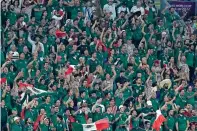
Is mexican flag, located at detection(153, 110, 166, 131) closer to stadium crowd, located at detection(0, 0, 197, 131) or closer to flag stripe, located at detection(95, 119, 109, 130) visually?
stadium crowd, located at detection(0, 0, 197, 131)

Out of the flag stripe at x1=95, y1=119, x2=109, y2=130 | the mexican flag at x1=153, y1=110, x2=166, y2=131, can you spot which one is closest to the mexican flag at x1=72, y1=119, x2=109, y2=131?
the flag stripe at x1=95, y1=119, x2=109, y2=130

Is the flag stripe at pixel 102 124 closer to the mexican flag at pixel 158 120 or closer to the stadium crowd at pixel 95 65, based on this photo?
the stadium crowd at pixel 95 65

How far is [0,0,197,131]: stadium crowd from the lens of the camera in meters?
35.4

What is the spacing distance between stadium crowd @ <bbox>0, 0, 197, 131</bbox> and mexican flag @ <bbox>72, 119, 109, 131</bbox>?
62 mm

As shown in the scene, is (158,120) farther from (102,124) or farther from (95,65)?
(95,65)

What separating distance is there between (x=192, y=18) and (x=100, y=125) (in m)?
7.34

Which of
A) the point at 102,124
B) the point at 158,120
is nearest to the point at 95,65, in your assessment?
the point at 102,124

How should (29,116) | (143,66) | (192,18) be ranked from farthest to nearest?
(192,18) → (143,66) → (29,116)

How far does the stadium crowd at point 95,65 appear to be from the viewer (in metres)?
35.4

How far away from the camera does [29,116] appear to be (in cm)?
3488

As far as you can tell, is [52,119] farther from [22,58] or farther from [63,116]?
[22,58]

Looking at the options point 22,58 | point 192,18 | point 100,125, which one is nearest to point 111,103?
point 100,125

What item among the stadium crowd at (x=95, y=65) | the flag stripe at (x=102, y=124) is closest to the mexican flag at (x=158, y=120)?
the stadium crowd at (x=95, y=65)

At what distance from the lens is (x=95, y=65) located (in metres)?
37.3
